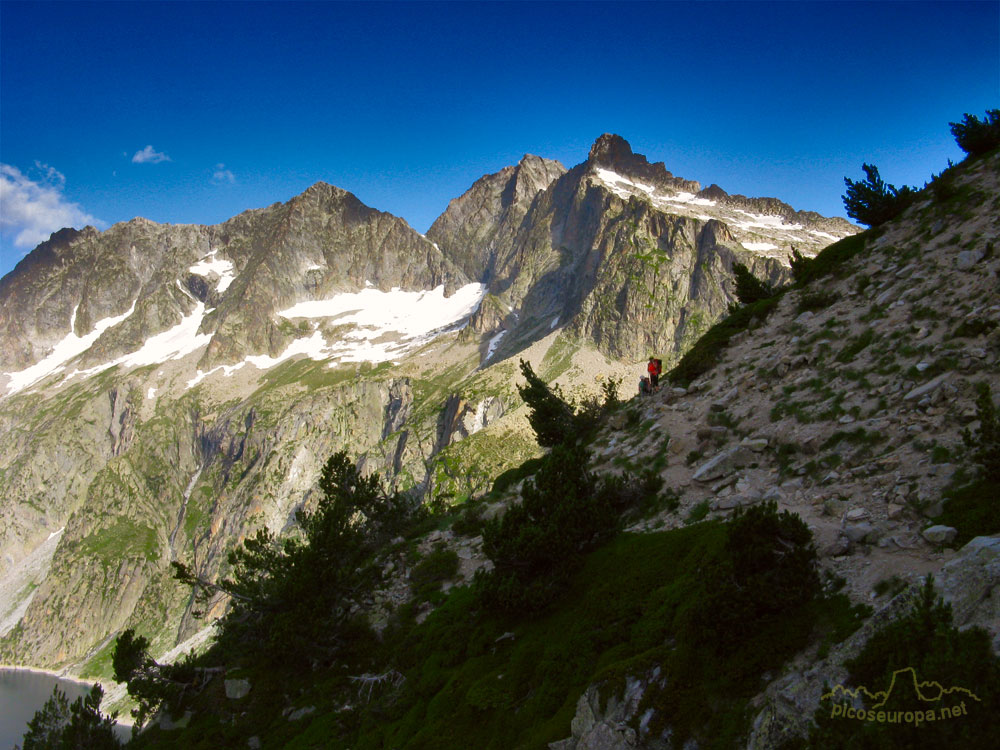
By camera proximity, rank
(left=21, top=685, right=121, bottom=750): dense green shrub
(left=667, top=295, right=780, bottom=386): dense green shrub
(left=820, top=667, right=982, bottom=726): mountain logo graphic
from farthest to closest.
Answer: (left=667, top=295, right=780, bottom=386): dense green shrub
(left=21, top=685, right=121, bottom=750): dense green shrub
(left=820, top=667, right=982, bottom=726): mountain logo graphic

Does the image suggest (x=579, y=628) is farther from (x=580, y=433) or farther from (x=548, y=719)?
(x=580, y=433)

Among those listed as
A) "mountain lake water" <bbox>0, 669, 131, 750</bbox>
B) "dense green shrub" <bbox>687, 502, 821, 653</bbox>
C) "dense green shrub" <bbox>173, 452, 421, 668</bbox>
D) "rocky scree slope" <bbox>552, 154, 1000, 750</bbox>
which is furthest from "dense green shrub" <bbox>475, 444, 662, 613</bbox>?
"mountain lake water" <bbox>0, 669, 131, 750</bbox>

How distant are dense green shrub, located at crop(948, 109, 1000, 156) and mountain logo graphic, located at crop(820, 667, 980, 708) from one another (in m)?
35.5

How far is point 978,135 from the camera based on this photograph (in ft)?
97.7

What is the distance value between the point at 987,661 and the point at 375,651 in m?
17.7

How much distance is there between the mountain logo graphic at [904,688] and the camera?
5379 mm

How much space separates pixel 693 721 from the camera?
778 centimetres

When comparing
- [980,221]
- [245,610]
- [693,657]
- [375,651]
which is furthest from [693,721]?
[980,221]

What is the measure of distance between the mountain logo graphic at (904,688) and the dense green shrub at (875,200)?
33299 millimetres

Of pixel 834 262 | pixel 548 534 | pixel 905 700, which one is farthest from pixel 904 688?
pixel 834 262

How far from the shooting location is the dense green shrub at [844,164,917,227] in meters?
30.5

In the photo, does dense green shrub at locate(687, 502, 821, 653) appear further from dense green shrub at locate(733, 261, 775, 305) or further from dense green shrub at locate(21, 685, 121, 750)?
dense green shrub at locate(733, 261, 775, 305)

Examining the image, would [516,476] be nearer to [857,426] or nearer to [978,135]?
[857,426]

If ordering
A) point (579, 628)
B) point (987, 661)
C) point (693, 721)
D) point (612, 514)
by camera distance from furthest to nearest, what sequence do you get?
point (612, 514) → point (579, 628) → point (693, 721) → point (987, 661)
